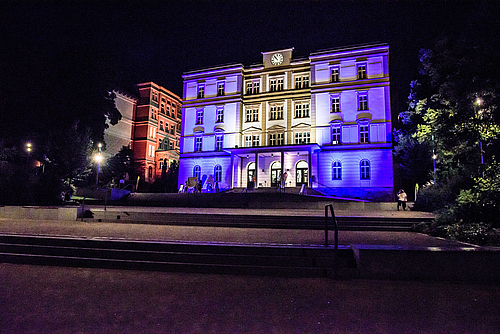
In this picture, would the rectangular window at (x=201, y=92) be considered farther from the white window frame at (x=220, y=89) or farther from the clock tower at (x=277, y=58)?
the clock tower at (x=277, y=58)

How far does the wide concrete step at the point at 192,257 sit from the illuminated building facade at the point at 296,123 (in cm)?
2286

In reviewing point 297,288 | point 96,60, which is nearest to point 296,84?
point 96,60

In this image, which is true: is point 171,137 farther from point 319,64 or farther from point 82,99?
point 319,64

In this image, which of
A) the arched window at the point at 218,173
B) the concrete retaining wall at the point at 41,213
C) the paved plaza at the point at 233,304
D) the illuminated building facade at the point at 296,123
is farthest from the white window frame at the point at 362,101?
the paved plaza at the point at 233,304

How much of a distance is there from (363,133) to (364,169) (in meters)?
4.09

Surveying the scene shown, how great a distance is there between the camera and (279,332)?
11.9 ft

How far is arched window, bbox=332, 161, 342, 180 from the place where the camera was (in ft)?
107

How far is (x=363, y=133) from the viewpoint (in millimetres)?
32781

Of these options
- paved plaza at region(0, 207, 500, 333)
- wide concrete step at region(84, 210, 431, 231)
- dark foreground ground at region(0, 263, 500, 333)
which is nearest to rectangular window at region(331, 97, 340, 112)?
wide concrete step at region(84, 210, 431, 231)

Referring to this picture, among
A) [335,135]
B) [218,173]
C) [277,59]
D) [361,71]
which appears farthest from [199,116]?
[361,71]

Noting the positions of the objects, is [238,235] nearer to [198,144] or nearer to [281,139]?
[281,139]

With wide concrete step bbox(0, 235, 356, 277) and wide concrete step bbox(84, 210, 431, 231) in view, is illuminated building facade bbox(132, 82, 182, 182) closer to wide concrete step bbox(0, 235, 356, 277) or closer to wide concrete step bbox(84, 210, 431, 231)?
wide concrete step bbox(84, 210, 431, 231)

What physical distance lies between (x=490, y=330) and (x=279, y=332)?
270cm

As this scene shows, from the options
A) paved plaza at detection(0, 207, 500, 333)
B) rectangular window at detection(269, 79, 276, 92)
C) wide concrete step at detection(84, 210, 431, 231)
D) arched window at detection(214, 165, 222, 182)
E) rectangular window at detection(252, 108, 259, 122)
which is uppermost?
rectangular window at detection(269, 79, 276, 92)
